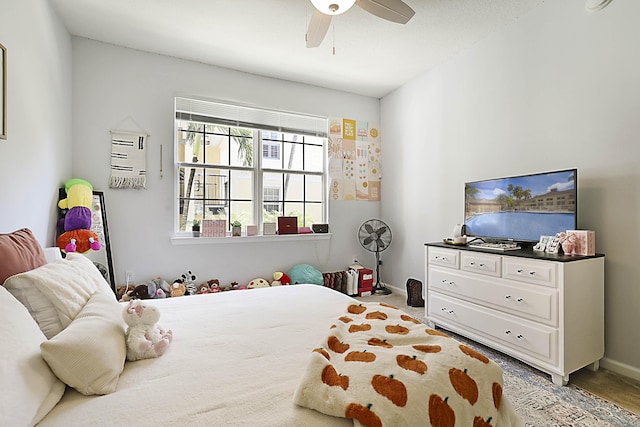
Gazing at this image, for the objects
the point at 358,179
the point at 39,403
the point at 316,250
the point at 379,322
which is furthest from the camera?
the point at 358,179

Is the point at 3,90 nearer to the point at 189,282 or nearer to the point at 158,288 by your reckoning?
the point at 158,288

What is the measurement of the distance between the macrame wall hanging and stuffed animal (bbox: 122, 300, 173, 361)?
7.93 feet

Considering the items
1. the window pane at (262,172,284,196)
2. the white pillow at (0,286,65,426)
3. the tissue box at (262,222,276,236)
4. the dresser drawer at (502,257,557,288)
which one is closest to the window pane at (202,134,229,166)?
the window pane at (262,172,284,196)

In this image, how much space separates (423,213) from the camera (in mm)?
3969

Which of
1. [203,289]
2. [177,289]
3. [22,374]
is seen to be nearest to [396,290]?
[203,289]

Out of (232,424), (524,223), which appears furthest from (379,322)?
(524,223)

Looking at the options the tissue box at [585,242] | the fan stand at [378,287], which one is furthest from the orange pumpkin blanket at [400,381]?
the fan stand at [378,287]

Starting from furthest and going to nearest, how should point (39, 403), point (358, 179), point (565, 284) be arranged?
point (358, 179) → point (565, 284) → point (39, 403)

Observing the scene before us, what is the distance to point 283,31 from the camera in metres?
3.00

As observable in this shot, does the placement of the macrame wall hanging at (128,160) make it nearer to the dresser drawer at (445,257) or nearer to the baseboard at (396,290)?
the dresser drawer at (445,257)

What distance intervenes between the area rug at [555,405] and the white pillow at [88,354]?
1994 mm

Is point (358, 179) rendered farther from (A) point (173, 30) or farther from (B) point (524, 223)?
(A) point (173, 30)

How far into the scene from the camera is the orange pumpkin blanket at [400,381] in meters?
0.93

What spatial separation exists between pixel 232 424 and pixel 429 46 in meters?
3.60
